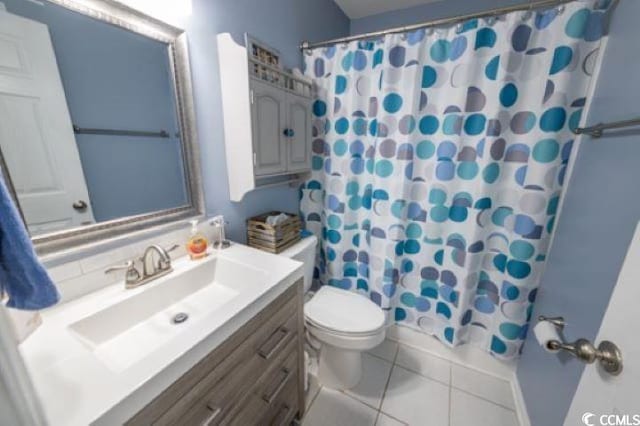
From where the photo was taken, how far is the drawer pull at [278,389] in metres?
0.94

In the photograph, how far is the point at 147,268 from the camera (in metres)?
0.92

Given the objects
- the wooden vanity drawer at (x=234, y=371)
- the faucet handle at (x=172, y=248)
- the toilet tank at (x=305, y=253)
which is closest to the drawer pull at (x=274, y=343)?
the wooden vanity drawer at (x=234, y=371)

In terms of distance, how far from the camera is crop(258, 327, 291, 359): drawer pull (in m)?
0.89

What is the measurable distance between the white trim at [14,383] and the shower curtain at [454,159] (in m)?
1.48

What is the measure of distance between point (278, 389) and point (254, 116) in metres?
1.16

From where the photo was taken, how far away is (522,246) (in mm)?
1298

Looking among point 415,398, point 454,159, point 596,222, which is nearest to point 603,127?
point 596,222

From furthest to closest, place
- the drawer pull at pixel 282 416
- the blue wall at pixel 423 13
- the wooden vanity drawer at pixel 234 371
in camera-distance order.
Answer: the blue wall at pixel 423 13 < the drawer pull at pixel 282 416 < the wooden vanity drawer at pixel 234 371

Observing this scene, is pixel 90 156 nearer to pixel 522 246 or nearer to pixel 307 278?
pixel 307 278

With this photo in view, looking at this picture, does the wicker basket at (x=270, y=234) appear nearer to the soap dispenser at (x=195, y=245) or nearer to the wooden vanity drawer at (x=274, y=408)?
the soap dispenser at (x=195, y=245)

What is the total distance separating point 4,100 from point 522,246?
2.03 metres

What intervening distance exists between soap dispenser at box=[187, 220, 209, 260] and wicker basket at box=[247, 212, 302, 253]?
0.33 metres

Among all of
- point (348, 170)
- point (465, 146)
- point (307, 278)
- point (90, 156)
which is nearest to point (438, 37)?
point (465, 146)

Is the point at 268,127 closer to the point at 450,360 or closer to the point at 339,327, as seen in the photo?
the point at 339,327
